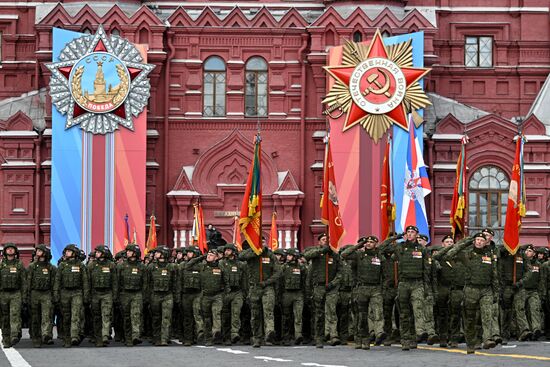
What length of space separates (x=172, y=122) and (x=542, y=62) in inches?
409

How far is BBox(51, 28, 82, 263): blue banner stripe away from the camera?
44.9m

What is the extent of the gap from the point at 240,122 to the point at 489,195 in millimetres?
6828

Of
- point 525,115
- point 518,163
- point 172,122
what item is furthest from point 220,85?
point 518,163

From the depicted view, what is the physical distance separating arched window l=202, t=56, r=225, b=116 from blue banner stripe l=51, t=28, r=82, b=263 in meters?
3.68

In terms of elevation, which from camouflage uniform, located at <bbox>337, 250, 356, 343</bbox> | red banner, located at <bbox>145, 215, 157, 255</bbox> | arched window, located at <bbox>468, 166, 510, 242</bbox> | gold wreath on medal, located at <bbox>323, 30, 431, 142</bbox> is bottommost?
camouflage uniform, located at <bbox>337, 250, 356, 343</bbox>

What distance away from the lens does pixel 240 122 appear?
46719 mm

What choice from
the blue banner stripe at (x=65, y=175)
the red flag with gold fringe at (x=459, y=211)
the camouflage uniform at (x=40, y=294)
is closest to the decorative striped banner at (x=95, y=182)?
the blue banner stripe at (x=65, y=175)

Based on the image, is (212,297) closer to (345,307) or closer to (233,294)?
(233,294)

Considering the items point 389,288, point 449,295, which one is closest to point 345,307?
point 389,288

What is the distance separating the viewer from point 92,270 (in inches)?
1163

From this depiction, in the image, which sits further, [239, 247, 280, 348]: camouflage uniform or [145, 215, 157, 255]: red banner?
[145, 215, 157, 255]: red banner

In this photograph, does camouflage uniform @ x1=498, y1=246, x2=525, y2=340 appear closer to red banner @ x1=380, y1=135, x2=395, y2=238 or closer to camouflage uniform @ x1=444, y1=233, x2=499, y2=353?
red banner @ x1=380, y1=135, x2=395, y2=238

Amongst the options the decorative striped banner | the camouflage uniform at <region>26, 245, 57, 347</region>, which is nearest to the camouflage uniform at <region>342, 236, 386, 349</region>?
the camouflage uniform at <region>26, 245, 57, 347</region>

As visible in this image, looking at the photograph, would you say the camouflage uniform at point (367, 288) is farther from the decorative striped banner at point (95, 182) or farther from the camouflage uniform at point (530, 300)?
the decorative striped banner at point (95, 182)
